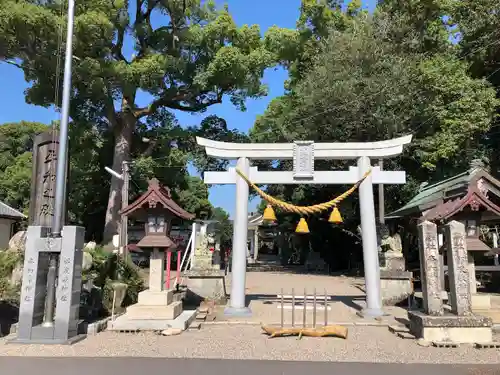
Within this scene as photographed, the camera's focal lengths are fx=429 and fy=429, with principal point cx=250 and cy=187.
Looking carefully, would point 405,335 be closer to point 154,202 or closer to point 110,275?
point 154,202

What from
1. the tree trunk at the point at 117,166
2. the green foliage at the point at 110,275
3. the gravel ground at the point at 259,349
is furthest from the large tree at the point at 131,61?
the gravel ground at the point at 259,349

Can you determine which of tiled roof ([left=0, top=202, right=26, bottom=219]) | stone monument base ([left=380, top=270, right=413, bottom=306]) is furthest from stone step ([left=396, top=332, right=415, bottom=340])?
tiled roof ([left=0, top=202, right=26, bottom=219])

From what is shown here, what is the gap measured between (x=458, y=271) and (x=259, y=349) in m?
4.36

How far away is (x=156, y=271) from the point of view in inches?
424

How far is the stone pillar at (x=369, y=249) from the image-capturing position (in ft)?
38.0

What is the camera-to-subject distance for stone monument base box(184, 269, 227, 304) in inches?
564

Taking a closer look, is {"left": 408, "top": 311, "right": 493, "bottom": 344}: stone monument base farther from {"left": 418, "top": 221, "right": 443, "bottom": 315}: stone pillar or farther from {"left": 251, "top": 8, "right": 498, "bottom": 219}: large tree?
{"left": 251, "top": 8, "right": 498, "bottom": 219}: large tree

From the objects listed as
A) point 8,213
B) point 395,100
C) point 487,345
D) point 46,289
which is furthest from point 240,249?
point 8,213

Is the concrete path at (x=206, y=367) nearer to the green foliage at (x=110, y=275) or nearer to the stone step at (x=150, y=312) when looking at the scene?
the stone step at (x=150, y=312)

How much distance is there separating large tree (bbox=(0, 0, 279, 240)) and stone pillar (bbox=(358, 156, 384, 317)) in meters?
13.0

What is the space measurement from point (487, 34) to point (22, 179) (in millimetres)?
29396

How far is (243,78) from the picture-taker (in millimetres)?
23703

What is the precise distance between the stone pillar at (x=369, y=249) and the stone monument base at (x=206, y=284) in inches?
195

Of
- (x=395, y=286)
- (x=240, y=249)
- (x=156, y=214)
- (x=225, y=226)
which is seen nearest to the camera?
(x=156, y=214)
